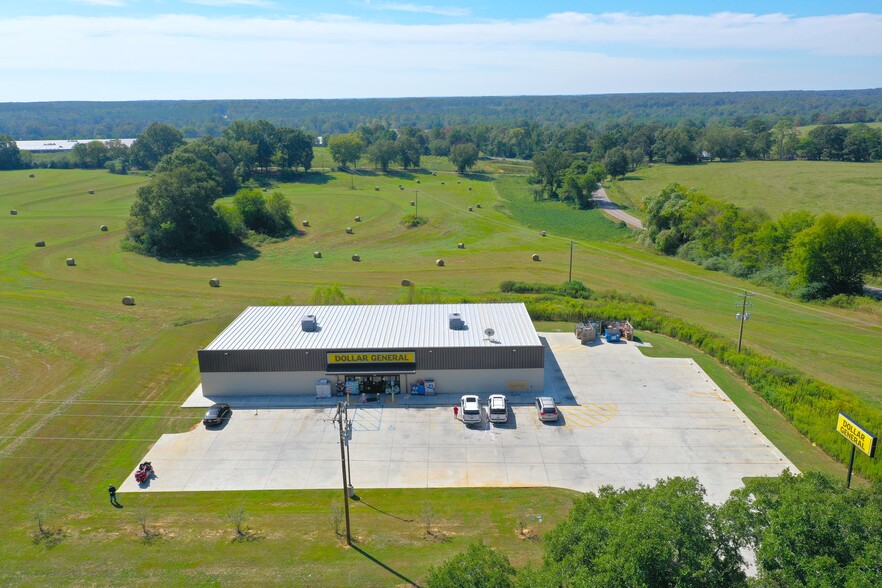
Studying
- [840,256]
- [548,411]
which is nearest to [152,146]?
[548,411]

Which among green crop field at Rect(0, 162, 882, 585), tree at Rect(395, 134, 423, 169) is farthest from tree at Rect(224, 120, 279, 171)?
green crop field at Rect(0, 162, 882, 585)

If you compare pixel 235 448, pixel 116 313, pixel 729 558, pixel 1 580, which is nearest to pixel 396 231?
pixel 116 313

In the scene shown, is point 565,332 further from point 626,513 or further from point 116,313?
point 116,313

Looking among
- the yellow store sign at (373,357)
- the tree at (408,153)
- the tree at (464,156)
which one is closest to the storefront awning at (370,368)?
the yellow store sign at (373,357)

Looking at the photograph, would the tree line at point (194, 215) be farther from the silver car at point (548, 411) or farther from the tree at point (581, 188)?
the silver car at point (548, 411)

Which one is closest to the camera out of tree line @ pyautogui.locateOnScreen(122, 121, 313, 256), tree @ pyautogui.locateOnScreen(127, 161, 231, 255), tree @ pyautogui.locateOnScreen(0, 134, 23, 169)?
tree @ pyautogui.locateOnScreen(127, 161, 231, 255)

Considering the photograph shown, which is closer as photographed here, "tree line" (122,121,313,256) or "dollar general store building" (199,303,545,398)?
"dollar general store building" (199,303,545,398)

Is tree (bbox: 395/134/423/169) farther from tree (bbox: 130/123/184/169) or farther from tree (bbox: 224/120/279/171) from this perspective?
tree (bbox: 130/123/184/169)

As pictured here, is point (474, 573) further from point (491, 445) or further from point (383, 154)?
point (383, 154)
